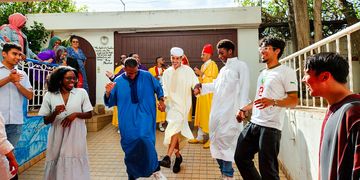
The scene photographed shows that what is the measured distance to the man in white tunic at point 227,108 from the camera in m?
3.54

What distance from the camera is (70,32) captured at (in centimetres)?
964

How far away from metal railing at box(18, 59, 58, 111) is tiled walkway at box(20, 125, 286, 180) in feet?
3.74

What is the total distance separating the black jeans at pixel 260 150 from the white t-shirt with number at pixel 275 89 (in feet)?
0.26

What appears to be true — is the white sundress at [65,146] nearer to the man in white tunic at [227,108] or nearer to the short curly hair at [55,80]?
the short curly hair at [55,80]

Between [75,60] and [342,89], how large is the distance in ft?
19.6

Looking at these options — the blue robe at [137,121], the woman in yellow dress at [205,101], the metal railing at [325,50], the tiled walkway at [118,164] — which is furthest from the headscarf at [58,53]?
the metal railing at [325,50]

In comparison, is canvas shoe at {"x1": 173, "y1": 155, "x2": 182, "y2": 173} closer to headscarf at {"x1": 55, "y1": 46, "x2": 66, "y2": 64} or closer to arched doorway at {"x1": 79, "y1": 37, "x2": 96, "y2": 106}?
headscarf at {"x1": 55, "y1": 46, "x2": 66, "y2": 64}

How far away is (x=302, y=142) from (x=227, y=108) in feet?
3.15

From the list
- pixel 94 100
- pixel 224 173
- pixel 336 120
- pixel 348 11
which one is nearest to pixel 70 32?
pixel 94 100

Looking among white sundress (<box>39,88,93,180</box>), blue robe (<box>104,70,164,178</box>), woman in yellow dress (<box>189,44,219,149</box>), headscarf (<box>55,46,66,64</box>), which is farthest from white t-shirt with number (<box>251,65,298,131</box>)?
headscarf (<box>55,46,66,64</box>)

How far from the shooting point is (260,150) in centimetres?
281

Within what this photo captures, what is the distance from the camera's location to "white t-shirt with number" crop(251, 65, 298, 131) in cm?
274

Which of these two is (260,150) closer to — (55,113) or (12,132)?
(55,113)

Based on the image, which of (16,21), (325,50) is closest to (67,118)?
(16,21)
